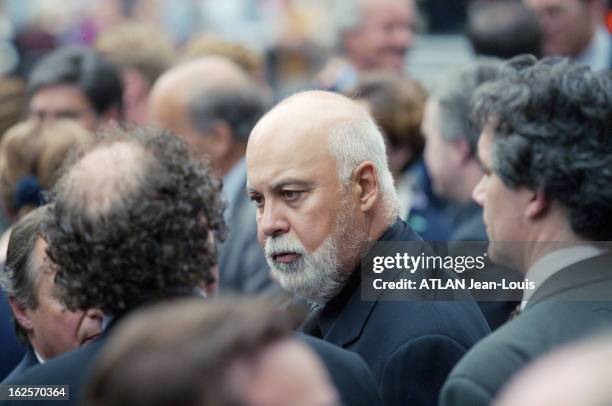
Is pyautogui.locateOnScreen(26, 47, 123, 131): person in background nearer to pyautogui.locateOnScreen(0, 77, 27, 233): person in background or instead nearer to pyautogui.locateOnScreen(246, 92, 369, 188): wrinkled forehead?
pyautogui.locateOnScreen(0, 77, 27, 233): person in background

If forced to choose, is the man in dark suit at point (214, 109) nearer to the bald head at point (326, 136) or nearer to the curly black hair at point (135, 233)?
the bald head at point (326, 136)

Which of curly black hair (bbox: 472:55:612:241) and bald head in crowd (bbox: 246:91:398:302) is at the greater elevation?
curly black hair (bbox: 472:55:612:241)

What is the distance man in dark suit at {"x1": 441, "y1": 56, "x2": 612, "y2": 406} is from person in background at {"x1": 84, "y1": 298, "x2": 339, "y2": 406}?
1.30 meters

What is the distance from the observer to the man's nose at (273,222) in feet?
12.4

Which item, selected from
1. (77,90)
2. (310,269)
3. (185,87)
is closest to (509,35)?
(185,87)

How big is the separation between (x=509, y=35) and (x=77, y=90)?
2473mm

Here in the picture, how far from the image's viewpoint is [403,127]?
241 inches

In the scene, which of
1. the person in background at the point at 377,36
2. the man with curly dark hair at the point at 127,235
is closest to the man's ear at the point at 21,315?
the man with curly dark hair at the point at 127,235

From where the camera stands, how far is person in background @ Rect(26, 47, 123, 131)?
6.98 metres

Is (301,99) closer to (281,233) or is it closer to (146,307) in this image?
(281,233)

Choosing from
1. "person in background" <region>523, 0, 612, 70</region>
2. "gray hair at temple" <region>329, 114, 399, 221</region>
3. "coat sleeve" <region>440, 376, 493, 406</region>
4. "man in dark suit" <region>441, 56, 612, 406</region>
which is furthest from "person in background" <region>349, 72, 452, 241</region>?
"coat sleeve" <region>440, 376, 493, 406</region>

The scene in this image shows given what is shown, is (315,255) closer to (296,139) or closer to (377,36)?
(296,139)

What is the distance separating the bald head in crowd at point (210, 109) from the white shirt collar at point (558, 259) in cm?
319

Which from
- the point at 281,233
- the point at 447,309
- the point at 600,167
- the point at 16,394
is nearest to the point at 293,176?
the point at 281,233
